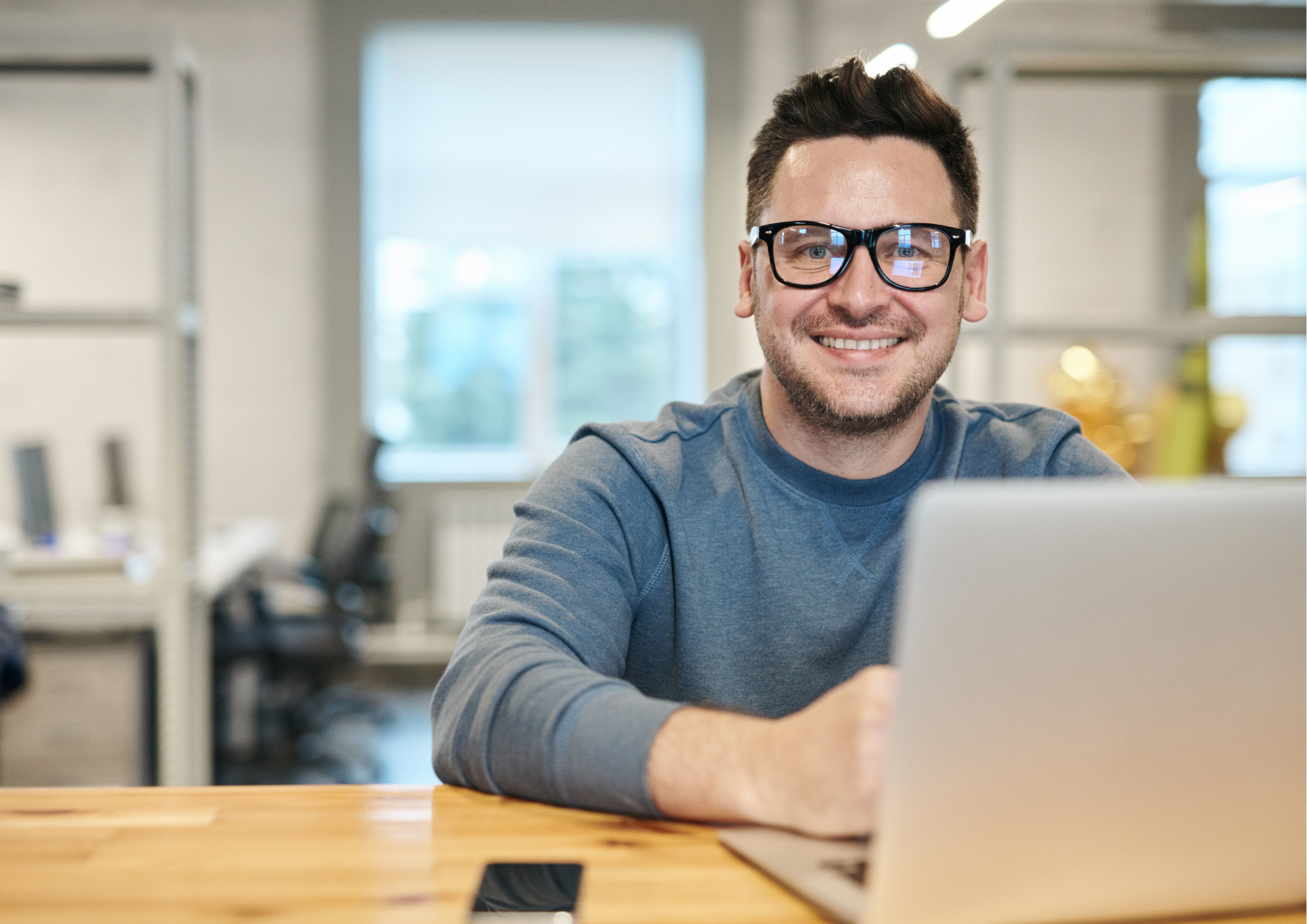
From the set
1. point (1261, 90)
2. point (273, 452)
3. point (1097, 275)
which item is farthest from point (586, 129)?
point (1261, 90)

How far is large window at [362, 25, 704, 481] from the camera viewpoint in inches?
203

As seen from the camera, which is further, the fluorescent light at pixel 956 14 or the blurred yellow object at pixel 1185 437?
the fluorescent light at pixel 956 14

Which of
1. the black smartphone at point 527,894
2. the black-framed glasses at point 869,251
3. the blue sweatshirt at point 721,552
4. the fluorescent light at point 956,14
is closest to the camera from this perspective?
the black smartphone at point 527,894

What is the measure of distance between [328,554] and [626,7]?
2.95m

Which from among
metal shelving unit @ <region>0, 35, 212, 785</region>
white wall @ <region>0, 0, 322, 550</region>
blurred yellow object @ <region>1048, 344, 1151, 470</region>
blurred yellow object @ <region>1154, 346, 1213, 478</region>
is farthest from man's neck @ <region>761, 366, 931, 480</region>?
white wall @ <region>0, 0, 322, 550</region>

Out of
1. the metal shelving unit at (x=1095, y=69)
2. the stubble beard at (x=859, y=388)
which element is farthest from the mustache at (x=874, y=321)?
the metal shelving unit at (x=1095, y=69)

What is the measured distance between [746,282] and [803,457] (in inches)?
9.7

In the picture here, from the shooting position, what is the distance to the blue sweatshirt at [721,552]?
3.44ft

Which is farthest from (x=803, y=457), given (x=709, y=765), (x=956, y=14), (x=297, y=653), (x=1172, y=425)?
(x=297, y=653)

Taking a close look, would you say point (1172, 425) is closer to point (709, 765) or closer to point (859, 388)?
point (859, 388)

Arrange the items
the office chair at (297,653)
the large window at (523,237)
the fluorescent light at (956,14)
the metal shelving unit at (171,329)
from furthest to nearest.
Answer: the large window at (523,237), the office chair at (297,653), the fluorescent light at (956,14), the metal shelving unit at (171,329)

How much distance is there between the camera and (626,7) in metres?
5.12

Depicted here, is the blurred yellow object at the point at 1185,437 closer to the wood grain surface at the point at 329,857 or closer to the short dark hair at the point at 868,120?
the short dark hair at the point at 868,120

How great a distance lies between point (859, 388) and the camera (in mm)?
1182
